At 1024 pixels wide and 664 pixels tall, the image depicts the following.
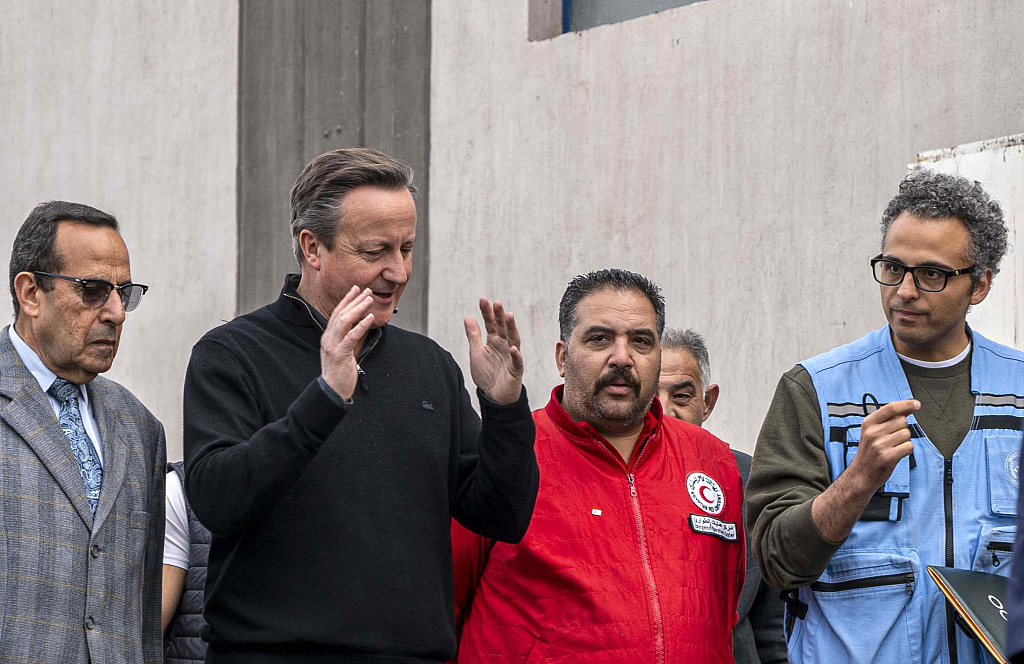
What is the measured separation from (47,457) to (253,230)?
4948 mm

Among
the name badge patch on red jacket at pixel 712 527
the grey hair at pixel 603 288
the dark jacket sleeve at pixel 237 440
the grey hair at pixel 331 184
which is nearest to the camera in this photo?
the dark jacket sleeve at pixel 237 440

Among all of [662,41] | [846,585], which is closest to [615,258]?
[662,41]

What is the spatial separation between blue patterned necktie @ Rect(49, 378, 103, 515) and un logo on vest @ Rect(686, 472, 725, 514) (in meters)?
1.60

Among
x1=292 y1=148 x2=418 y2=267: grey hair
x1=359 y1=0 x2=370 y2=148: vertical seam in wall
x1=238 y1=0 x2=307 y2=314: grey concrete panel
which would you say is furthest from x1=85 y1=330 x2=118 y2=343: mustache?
x1=238 y1=0 x2=307 y2=314: grey concrete panel

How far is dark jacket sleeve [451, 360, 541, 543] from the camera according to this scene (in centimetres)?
306

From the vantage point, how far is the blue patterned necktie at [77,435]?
3301mm

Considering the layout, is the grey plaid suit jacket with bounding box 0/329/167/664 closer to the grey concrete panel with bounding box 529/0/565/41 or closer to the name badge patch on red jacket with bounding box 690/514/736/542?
the name badge patch on red jacket with bounding box 690/514/736/542

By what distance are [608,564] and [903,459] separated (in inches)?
32.2

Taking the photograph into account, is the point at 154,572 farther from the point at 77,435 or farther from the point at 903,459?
the point at 903,459

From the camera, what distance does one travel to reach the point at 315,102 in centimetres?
774

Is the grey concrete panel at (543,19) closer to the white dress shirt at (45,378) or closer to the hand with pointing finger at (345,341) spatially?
the white dress shirt at (45,378)

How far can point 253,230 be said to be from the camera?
316 inches

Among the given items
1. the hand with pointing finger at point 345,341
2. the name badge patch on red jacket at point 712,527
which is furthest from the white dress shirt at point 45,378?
the name badge patch on red jacket at point 712,527

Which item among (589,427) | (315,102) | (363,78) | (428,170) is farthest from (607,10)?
(589,427)
